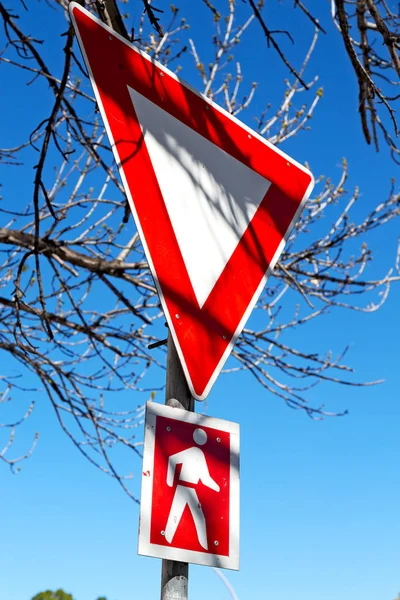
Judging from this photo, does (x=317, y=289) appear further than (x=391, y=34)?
Yes

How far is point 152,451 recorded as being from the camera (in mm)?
1178

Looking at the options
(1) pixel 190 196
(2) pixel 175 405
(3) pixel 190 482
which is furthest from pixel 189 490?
(1) pixel 190 196

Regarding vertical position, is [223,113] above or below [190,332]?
above

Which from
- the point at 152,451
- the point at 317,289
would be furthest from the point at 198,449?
the point at 317,289

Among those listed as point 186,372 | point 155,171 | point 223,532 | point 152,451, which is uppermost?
point 155,171

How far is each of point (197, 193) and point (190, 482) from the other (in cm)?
62

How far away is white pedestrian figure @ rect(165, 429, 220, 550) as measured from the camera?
3.84 ft

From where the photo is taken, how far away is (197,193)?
147 centimetres

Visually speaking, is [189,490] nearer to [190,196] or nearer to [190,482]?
[190,482]

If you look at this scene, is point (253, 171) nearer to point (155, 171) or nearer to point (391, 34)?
point (155, 171)

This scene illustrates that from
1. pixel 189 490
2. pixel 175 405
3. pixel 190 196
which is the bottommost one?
pixel 189 490

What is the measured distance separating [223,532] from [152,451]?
0.68 ft

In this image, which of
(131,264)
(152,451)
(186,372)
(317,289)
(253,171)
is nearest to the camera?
(152,451)

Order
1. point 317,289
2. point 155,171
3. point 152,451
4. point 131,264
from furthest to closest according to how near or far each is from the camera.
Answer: point 317,289 → point 131,264 → point 155,171 → point 152,451
